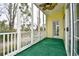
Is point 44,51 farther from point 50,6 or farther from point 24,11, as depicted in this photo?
point 50,6

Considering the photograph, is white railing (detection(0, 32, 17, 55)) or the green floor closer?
white railing (detection(0, 32, 17, 55))

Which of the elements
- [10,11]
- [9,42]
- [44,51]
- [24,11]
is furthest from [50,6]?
[9,42]

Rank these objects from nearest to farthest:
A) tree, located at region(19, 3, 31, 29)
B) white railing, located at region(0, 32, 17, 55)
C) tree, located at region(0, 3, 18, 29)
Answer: white railing, located at region(0, 32, 17, 55), tree, located at region(0, 3, 18, 29), tree, located at region(19, 3, 31, 29)

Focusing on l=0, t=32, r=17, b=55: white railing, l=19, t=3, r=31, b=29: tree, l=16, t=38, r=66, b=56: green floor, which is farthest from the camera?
l=19, t=3, r=31, b=29: tree

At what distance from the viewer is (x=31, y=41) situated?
26.5 ft

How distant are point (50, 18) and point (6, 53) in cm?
975

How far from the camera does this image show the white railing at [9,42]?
4719mm

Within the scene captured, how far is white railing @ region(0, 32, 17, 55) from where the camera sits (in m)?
4.72

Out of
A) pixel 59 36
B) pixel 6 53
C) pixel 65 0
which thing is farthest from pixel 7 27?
pixel 59 36

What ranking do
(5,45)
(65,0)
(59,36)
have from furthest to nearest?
(59,36)
(5,45)
(65,0)

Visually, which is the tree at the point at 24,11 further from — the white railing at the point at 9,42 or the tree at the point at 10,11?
the white railing at the point at 9,42

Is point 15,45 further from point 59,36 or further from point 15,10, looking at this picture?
point 59,36

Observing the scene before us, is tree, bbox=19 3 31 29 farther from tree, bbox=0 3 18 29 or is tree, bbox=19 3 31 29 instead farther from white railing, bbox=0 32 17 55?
white railing, bbox=0 32 17 55

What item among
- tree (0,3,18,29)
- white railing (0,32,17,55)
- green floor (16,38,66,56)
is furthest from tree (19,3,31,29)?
green floor (16,38,66,56)
